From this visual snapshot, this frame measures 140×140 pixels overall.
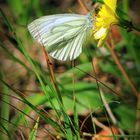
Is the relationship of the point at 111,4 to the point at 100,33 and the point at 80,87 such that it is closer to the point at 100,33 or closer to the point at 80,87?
the point at 100,33

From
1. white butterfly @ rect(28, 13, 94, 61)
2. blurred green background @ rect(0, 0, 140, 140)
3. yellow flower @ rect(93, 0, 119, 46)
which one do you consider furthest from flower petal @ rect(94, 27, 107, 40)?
blurred green background @ rect(0, 0, 140, 140)

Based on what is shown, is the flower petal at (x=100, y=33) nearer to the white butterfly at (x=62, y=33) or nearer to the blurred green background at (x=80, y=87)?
the white butterfly at (x=62, y=33)

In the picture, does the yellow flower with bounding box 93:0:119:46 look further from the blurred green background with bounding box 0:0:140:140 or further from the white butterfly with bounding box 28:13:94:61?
the blurred green background with bounding box 0:0:140:140

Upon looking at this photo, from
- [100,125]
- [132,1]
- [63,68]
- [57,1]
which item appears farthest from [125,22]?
[57,1]

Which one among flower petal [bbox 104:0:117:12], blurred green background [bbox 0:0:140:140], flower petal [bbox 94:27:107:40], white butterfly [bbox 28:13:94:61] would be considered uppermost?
flower petal [bbox 104:0:117:12]

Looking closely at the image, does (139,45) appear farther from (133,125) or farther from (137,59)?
(133,125)

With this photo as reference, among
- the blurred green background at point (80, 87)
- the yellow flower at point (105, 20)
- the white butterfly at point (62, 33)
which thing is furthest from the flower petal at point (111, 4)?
the blurred green background at point (80, 87)
